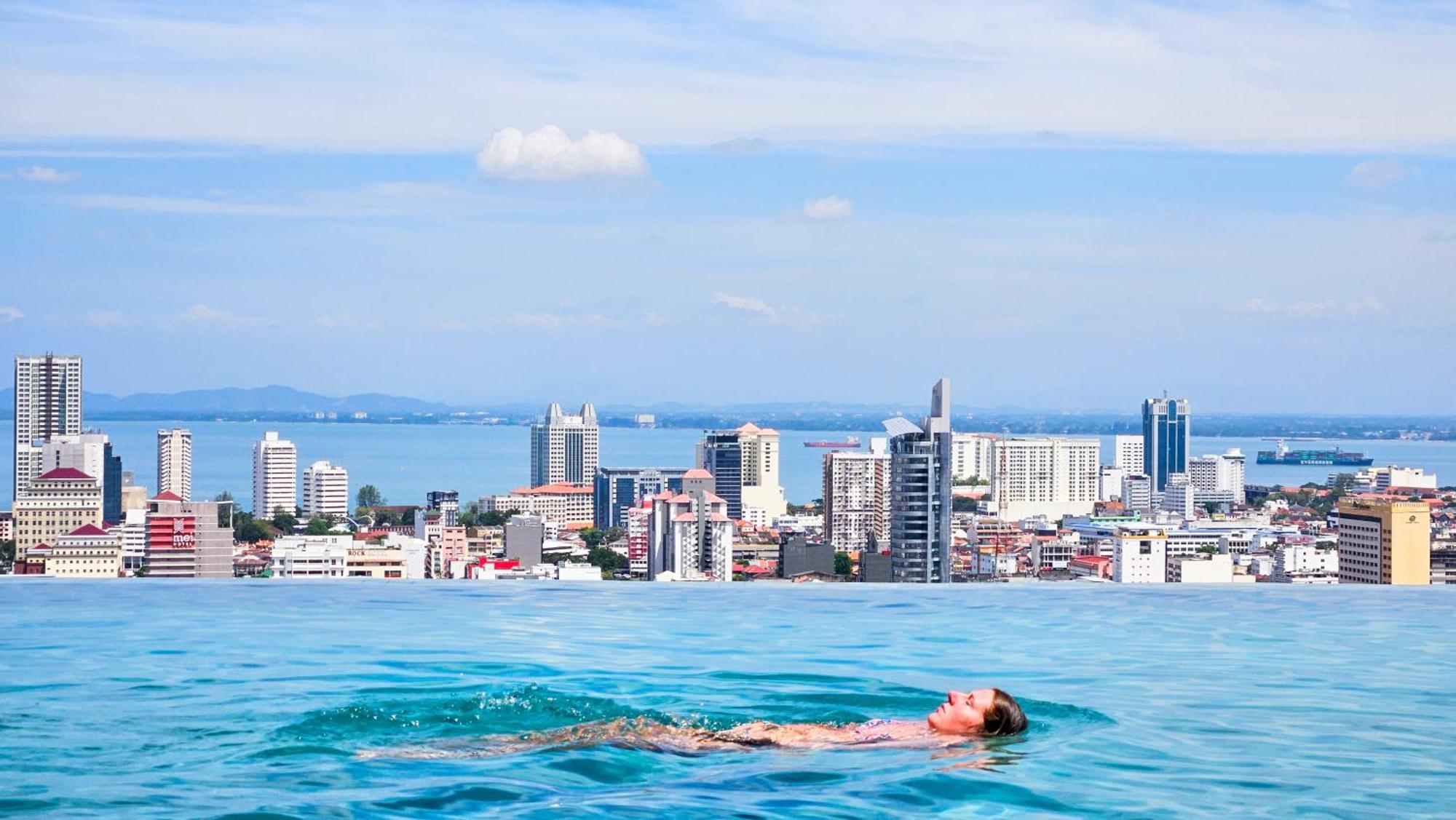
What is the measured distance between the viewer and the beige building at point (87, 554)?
25.8m

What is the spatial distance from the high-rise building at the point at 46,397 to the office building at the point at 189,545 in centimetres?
3316

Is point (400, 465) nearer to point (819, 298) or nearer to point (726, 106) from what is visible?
point (819, 298)

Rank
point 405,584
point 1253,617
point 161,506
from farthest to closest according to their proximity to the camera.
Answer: point 161,506
point 405,584
point 1253,617

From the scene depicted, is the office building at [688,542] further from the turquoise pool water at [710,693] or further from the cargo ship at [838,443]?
the cargo ship at [838,443]

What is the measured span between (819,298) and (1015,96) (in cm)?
4803

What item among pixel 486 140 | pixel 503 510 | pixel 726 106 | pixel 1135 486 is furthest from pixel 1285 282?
pixel 726 106

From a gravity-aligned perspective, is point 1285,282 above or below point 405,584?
above

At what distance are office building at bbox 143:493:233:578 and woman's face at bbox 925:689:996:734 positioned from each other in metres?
18.2

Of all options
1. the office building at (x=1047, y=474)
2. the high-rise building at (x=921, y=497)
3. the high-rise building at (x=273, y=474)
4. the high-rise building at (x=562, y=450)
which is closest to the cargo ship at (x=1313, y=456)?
the office building at (x=1047, y=474)

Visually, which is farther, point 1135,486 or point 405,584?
point 1135,486

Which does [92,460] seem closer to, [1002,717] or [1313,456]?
[1002,717]

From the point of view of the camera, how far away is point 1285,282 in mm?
57312

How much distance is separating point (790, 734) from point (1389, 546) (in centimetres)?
1383

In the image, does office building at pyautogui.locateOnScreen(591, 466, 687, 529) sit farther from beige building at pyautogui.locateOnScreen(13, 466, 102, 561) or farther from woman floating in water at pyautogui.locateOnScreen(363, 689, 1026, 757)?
woman floating in water at pyautogui.locateOnScreen(363, 689, 1026, 757)
